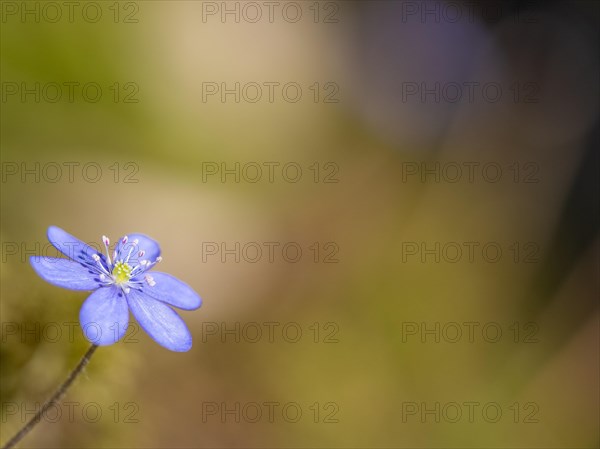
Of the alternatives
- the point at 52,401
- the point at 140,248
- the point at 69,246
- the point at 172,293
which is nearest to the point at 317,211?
the point at 140,248

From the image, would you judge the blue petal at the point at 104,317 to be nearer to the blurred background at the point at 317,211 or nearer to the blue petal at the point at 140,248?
the blue petal at the point at 140,248

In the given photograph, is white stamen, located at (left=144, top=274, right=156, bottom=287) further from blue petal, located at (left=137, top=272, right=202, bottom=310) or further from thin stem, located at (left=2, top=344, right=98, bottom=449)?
thin stem, located at (left=2, top=344, right=98, bottom=449)

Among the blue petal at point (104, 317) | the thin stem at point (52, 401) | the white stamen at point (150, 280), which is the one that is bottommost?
the thin stem at point (52, 401)

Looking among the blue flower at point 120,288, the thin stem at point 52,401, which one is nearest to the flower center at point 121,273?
the blue flower at point 120,288

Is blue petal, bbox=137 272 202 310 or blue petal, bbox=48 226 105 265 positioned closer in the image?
blue petal, bbox=48 226 105 265

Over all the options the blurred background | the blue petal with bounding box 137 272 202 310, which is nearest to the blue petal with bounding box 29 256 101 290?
the blue petal with bounding box 137 272 202 310

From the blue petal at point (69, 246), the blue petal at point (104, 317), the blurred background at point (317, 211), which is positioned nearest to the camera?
the blue petal at point (104, 317)

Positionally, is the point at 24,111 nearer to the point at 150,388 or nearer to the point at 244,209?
the point at 244,209

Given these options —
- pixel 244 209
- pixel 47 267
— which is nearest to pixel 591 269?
pixel 244 209
